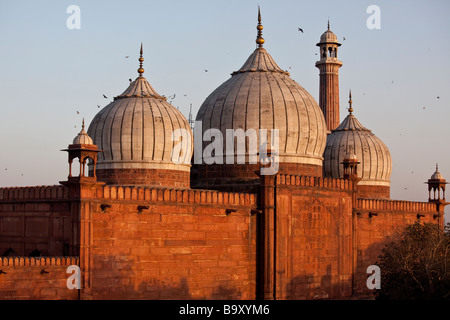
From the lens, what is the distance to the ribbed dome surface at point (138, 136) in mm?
24938

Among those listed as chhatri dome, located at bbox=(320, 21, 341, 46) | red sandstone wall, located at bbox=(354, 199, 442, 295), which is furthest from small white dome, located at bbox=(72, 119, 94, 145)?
chhatri dome, located at bbox=(320, 21, 341, 46)

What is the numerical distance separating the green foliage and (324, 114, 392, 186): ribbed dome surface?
6467 mm

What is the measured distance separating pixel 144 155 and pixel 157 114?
1.37 meters

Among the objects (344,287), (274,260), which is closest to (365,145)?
(344,287)

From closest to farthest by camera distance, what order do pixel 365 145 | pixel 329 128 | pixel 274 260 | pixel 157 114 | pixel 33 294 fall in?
pixel 33 294 → pixel 274 260 → pixel 157 114 → pixel 365 145 → pixel 329 128

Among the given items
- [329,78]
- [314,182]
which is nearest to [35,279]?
[314,182]

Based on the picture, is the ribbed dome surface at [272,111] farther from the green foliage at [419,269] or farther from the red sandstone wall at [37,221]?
the red sandstone wall at [37,221]

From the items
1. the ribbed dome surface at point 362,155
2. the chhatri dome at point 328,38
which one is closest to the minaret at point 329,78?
the chhatri dome at point 328,38

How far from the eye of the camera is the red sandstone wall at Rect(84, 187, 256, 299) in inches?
789

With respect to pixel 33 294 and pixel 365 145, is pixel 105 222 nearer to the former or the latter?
pixel 33 294

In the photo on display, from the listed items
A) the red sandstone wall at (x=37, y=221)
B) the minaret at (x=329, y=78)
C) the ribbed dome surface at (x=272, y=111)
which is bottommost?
the red sandstone wall at (x=37, y=221)

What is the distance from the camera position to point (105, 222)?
20.1 meters

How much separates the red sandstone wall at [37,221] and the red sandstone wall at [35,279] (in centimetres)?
73

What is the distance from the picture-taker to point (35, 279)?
18.7 m
